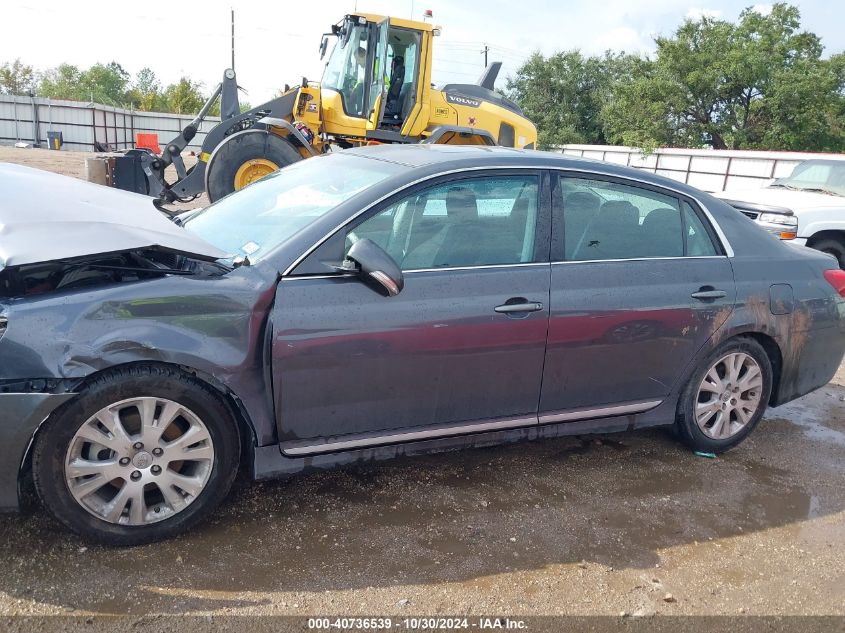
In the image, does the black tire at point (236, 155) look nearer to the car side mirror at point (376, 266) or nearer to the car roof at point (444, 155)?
the car roof at point (444, 155)

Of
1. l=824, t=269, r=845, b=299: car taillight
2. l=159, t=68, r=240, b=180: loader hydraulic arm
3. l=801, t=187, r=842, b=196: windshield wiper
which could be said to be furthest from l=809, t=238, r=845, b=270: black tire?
l=159, t=68, r=240, b=180: loader hydraulic arm

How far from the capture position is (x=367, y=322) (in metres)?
3.06

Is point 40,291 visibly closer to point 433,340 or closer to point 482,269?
point 433,340

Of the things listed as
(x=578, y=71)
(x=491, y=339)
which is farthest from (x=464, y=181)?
(x=578, y=71)

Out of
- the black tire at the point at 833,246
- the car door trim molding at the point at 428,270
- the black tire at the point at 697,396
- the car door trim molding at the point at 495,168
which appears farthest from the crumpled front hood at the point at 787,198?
the car door trim molding at the point at 428,270

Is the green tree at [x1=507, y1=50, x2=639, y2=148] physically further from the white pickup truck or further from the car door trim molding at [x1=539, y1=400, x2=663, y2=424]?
the car door trim molding at [x1=539, y1=400, x2=663, y2=424]

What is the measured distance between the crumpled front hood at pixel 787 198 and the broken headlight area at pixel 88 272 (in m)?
7.64

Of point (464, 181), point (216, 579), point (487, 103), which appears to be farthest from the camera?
point (487, 103)

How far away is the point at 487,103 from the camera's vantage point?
40.9 feet

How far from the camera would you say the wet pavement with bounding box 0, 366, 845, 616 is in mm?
2686

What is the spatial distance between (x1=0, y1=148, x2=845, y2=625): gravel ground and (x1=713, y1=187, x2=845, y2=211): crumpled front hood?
18.3ft

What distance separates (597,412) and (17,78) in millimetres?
79207

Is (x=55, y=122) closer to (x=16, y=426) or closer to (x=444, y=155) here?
(x=444, y=155)

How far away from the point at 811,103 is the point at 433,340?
34.8 metres
